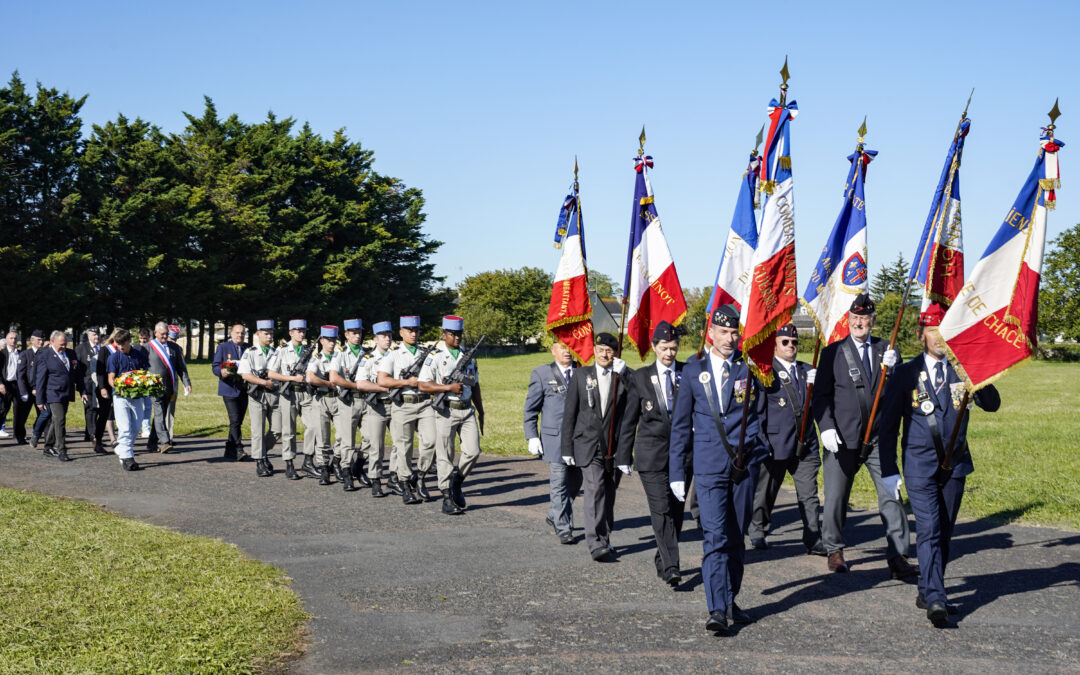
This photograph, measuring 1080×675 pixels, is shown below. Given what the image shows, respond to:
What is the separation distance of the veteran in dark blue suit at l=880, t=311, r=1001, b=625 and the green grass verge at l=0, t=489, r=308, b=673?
454 centimetres

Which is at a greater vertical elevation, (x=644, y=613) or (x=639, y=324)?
(x=639, y=324)

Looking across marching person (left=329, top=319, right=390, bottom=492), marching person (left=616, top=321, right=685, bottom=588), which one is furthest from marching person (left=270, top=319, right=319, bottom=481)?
marching person (left=616, top=321, right=685, bottom=588)

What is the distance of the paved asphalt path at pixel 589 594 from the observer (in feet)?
19.7

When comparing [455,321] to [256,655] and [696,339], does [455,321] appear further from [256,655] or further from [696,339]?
[696,339]

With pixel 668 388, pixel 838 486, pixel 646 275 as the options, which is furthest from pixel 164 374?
pixel 838 486

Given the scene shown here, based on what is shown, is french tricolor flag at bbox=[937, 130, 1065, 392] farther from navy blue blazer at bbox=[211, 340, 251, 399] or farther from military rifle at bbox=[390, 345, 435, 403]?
navy blue blazer at bbox=[211, 340, 251, 399]

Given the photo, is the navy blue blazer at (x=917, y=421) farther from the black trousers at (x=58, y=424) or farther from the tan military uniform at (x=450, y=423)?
the black trousers at (x=58, y=424)

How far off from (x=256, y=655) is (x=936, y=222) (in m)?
6.25

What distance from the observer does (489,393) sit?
1459 inches

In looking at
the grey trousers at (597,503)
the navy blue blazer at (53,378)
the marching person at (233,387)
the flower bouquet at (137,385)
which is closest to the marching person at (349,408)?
the marching person at (233,387)

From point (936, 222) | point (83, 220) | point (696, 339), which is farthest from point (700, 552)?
point (696, 339)

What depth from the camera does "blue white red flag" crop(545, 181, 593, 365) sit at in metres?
9.63

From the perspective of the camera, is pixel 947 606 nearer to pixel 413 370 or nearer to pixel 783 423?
pixel 783 423

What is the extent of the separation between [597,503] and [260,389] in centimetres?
779
